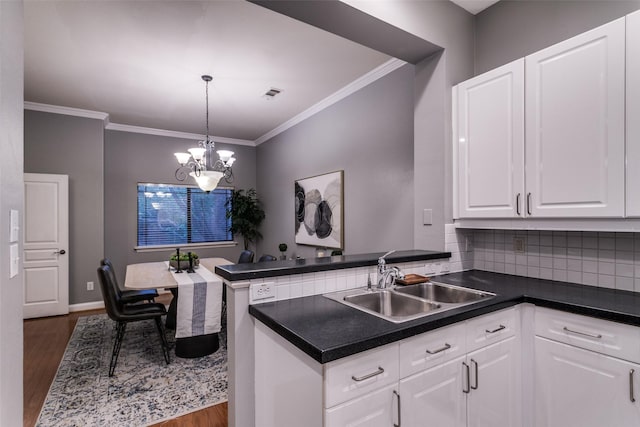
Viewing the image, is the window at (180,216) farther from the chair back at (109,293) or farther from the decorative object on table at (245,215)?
the chair back at (109,293)

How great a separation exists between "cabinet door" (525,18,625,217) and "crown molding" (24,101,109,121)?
16.8 feet

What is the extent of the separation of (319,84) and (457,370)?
125 inches

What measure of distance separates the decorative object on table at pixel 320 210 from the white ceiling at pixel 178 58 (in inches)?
41.4

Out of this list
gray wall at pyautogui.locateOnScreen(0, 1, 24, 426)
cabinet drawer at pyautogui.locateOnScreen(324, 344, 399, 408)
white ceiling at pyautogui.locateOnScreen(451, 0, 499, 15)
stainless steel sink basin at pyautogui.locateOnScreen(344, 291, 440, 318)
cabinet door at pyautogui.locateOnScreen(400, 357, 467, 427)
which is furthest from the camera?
white ceiling at pyautogui.locateOnScreen(451, 0, 499, 15)

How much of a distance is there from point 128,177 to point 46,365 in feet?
10.2

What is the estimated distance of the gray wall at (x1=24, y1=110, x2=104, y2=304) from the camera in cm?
431

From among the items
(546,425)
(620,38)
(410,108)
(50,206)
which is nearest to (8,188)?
(546,425)

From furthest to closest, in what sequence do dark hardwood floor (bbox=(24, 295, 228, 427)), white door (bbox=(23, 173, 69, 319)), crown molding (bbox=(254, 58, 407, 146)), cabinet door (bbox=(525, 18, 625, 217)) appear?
white door (bbox=(23, 173, 69, 319)) < crown molding (bbox=(254, 58, 407, 146)) < dark hardwood floor (bbox=(24, 295, 228, 427)) < cabinet door (bbox=(525, 18, 625, 217))

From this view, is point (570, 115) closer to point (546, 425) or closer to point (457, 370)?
point (457, 370)

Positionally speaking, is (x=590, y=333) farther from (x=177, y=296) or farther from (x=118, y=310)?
(x=118, y=310)

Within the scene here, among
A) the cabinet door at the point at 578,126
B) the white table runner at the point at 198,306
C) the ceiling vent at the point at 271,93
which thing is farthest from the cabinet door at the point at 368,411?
the ceiling vent at the point at 271,93

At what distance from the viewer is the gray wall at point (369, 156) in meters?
3.08

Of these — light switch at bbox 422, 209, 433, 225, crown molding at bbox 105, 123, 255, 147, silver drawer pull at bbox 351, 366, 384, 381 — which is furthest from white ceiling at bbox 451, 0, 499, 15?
crown molding at bbox 105, 123, 255, 147

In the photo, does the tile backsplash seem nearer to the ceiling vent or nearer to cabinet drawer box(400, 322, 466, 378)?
cabinet drawer box(400, 322, 466, 378)
